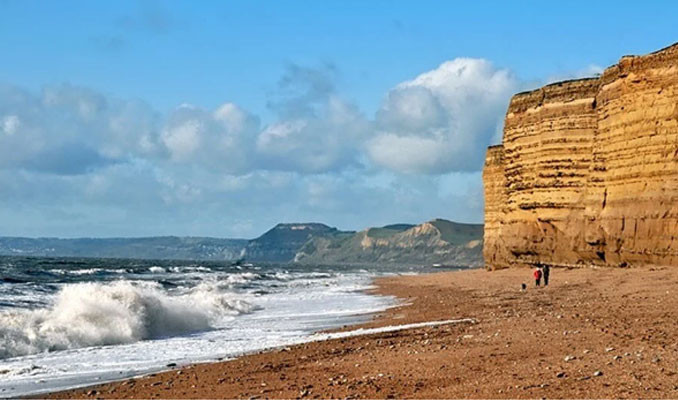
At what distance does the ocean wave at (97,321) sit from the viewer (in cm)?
1582

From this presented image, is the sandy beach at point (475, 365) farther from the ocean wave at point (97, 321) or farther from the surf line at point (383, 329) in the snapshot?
the ocean wave at point (97, 321)

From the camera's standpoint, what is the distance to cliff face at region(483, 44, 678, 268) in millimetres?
29562

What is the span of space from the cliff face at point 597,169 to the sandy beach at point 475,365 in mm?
14387

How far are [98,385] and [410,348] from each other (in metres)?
4.83

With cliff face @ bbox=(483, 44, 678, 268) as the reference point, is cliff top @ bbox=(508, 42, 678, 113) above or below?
above

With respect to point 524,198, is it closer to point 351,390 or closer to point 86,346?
point 86,346

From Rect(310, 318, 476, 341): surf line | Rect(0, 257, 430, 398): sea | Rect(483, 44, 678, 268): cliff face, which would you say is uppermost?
Rect(483, 44, 678, 268): cliff face

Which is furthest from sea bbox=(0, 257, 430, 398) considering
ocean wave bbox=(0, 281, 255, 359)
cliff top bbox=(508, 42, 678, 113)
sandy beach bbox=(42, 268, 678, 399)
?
cliff top bbox=(508, 42, 678, 113)

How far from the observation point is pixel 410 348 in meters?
12.4

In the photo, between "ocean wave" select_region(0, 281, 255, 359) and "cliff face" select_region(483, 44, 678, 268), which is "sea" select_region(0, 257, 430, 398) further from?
"cliff face" select_region(483, 44, 678, 268)

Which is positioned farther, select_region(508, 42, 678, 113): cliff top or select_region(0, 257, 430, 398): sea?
select_region(508, 42, 678, 113): cliff top

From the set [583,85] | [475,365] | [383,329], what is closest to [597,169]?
[583,85]

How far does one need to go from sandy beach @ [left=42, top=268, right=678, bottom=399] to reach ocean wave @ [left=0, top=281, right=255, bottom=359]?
16.9 feet

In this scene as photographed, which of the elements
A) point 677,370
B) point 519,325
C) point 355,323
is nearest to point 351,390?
point 677,370
